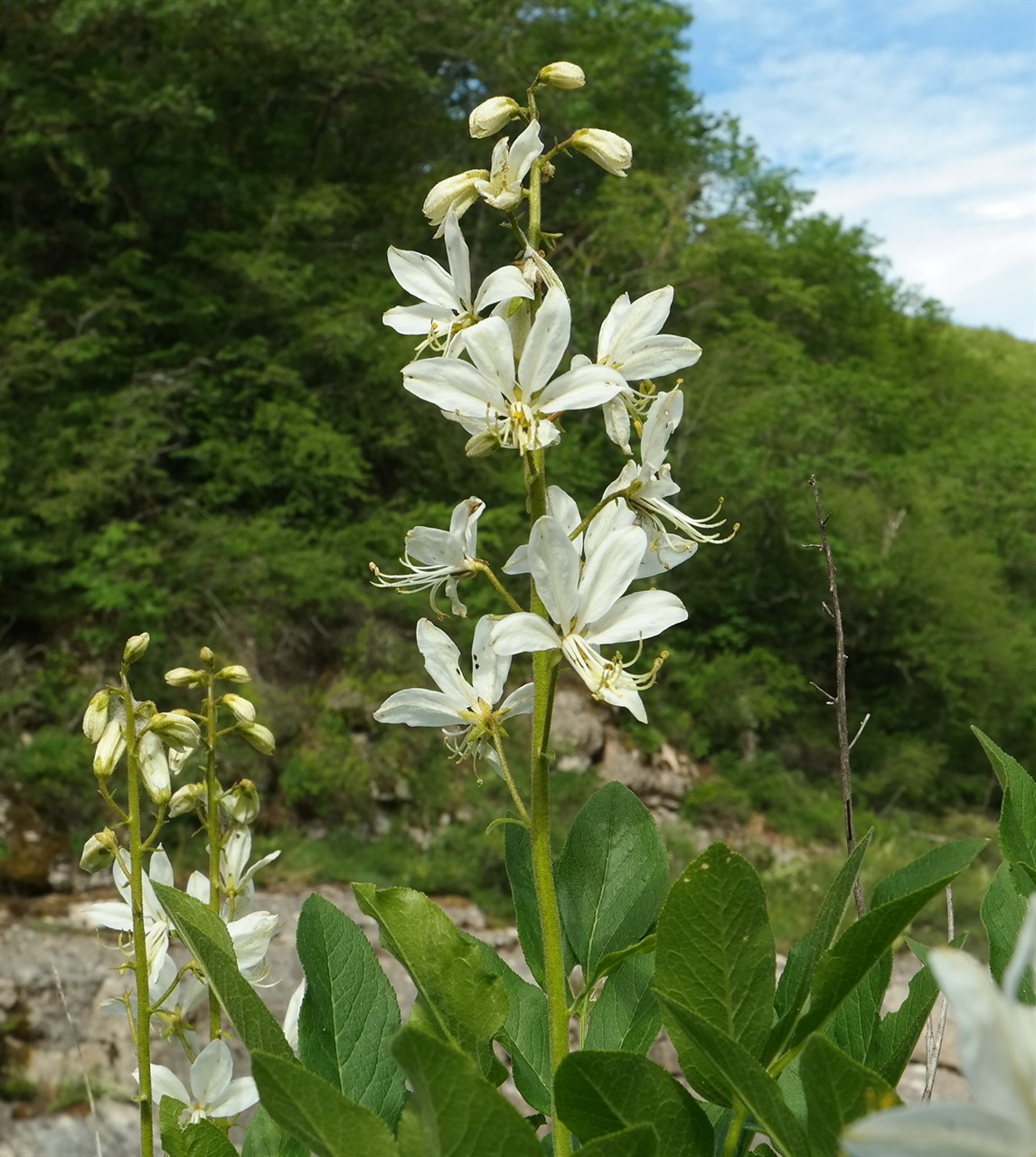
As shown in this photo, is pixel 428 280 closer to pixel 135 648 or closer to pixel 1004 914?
pixel 135 648

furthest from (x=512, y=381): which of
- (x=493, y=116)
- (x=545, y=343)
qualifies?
(x=493, y=116)

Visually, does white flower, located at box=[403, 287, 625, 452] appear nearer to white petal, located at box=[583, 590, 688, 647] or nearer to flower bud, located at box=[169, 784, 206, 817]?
white petal, located at box=[583, 590, 688, 647]

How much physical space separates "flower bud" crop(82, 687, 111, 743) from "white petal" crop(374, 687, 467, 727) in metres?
0.25

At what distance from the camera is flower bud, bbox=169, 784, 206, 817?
0.91 meters

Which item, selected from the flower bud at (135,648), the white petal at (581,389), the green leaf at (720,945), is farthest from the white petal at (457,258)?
the green leaf at (720,945)

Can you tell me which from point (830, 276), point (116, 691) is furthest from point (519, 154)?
point (830, 276)

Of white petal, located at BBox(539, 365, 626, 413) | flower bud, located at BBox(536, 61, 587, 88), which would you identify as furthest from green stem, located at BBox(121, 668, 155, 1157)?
flower bud, located at BBox(536, 61, 587, 88)

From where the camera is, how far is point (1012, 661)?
9.78 metres

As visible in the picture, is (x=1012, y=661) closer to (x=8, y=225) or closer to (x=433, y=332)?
(x=8, y=225)

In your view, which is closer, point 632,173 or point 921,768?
point 921,768

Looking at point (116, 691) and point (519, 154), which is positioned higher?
point (519, 154)

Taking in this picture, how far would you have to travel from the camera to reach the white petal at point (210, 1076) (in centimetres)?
84

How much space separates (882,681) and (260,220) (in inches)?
259

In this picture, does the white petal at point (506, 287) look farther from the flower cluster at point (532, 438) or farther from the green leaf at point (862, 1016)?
the green leaf at point (862, 1016)
